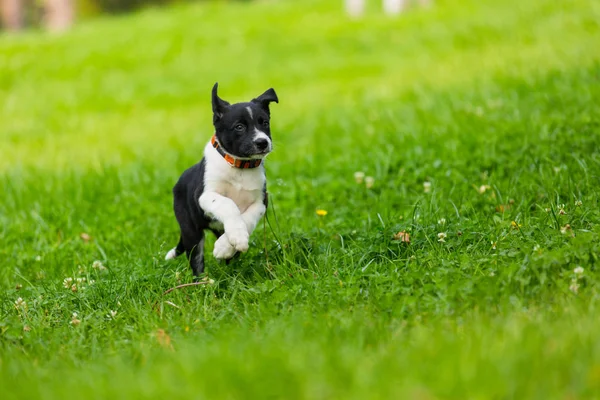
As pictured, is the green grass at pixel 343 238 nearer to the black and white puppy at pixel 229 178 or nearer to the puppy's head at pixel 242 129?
the black and white puppy at pixel 229 178

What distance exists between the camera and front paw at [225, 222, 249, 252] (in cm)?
402

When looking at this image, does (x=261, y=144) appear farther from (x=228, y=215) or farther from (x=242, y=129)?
(x=228, y=215)

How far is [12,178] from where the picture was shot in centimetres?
772

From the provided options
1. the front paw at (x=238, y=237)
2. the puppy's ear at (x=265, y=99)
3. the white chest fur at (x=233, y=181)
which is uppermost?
Result: the puppy's ear at (x=265, y=99)

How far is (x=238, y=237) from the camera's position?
13.2 feet

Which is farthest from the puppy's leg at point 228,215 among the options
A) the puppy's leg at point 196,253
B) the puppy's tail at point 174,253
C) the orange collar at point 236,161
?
the puppy's tail at point 174,253

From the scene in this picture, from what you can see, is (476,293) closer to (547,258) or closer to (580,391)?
(547,258)

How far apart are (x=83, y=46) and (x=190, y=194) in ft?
42.9

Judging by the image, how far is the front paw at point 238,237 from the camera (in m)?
4.02

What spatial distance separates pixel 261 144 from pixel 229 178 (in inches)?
12.7

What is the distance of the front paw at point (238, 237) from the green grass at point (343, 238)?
233mm

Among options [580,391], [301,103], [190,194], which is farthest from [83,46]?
[580,391]

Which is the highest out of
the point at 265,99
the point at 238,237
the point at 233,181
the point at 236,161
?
the point at 265,99

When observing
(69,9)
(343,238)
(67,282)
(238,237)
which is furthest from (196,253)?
(69,9)
